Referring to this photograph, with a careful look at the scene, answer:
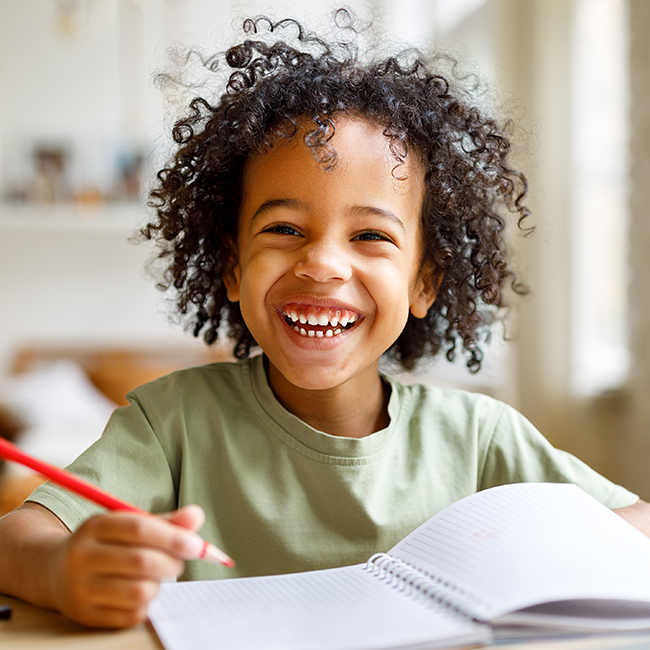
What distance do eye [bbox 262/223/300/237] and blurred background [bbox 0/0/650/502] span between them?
0.40 meters

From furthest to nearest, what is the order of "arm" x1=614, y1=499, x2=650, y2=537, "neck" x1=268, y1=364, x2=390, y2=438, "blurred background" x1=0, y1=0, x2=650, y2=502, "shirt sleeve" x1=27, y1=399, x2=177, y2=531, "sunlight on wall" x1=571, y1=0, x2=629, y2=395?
"sunlight on wall" x1=571, y1=0, x2=629, y2=395, "blurred background" x1=0, y1=0, x2=650, y2=502, "neck" x1=268, y1=364, x2=390, y2=438, "arm" x1=614, y1=499, x2=650, y2=537, "shirt sleeve" x1=27, y1=399, x2=177, y2=531

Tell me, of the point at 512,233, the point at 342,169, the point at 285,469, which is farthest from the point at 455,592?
the point at 512,233

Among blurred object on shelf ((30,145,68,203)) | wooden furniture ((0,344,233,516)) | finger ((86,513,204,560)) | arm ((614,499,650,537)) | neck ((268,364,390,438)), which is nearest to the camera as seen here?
finger ((86,513,204,560))

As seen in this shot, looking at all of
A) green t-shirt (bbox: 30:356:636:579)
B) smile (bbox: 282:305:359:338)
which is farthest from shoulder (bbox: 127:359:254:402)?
smile (bbox: 282:305:359:338)

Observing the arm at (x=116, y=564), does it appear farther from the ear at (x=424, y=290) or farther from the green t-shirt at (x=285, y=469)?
the ear at (x=424, y=290)

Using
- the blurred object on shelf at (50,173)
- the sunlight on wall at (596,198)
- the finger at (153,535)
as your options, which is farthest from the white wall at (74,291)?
the finger at (153,535)

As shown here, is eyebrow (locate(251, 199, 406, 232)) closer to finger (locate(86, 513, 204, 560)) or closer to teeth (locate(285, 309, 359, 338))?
teeth (locate(285, 309, 359, 338))

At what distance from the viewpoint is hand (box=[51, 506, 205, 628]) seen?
0.44 metres

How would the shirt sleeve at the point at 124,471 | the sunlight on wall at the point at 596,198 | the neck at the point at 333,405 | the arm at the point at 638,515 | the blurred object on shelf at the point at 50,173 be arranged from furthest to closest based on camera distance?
the blurred object on shelf at the point at 50,173 < the sunlight on wall at the point at 596,198 < the neck at the point at 333,405 < the arm at the point at 638,515 < the shirt sleeve at the point at 124,471

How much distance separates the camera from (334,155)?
761mm

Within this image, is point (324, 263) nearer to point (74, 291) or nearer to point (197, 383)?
point (197, 383)

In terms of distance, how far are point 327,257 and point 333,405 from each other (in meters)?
0.20

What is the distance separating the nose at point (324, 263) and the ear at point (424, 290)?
180 mm

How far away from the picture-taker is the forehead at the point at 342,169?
29.7 inches
